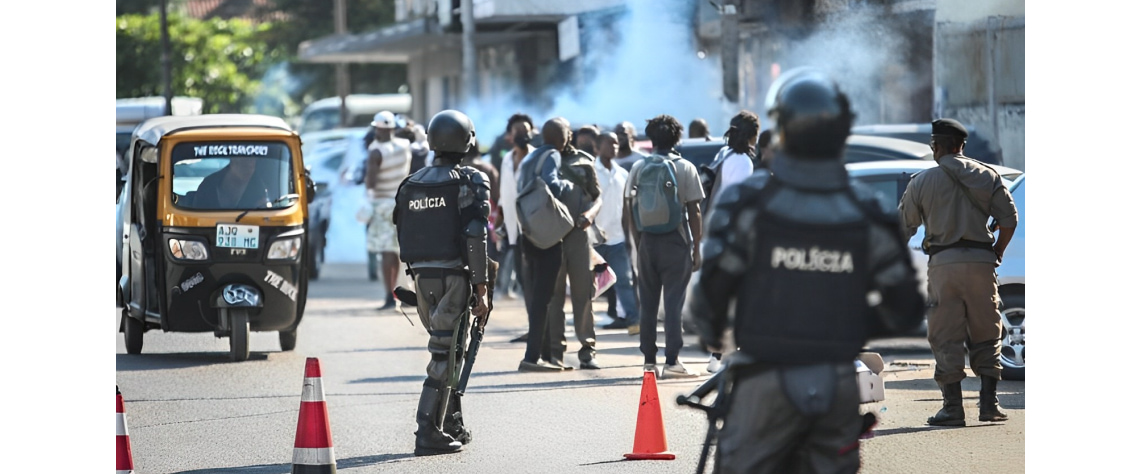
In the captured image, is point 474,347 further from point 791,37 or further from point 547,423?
point 791,37

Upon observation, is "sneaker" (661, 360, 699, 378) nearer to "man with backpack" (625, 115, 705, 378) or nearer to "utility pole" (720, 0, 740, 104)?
"man with backpack" (625, 115, 705, 378)

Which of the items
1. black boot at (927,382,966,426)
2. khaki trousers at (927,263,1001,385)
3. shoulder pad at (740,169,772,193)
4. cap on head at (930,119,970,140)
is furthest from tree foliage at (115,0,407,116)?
shoulder pad at (740,169,772,193)

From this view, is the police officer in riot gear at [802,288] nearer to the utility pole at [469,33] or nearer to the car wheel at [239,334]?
the car wheel at [239,334]

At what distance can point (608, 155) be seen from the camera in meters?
12.6

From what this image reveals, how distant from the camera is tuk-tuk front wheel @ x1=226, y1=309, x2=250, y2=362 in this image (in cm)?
1116

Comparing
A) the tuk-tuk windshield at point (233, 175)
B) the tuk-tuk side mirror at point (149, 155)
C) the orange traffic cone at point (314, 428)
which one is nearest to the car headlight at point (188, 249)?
the tuk-tuk windshield at point (233, 175)

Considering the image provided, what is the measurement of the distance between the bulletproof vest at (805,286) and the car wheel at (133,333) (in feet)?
26.2

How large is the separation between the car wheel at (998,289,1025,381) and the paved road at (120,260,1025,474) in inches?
4.2

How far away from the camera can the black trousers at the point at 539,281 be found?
1057 cm

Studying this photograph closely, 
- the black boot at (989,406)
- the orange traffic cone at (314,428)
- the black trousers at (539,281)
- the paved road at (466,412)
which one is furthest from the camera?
the black trousers at (539,281)
